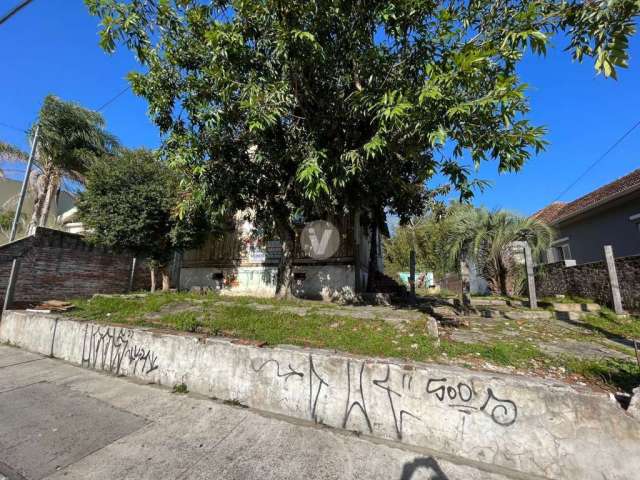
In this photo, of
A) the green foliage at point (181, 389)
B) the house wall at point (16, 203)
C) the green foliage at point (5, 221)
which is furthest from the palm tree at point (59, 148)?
the green foliage at point (181, 389)

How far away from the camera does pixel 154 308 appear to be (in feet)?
23.1

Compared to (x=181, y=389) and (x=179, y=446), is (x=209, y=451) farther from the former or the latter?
(x=181, y=389)

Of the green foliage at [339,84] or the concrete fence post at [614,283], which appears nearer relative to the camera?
the green foliage at [339,84]

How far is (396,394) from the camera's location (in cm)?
306

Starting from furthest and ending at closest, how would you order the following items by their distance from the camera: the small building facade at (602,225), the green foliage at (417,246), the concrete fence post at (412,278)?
the green foliage at (417,246), the small building facade at (602,225), the concrete fence post at (412,278)

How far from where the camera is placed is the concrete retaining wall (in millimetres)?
2406

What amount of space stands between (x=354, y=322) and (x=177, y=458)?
3454 millimetres

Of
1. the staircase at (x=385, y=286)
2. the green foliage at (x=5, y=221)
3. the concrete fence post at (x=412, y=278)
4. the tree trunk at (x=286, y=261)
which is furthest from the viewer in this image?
the green foliage at (x=5, y=221)

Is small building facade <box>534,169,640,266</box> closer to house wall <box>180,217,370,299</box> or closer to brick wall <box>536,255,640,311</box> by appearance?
Result: brick wall <box>536,255,640,311</box>

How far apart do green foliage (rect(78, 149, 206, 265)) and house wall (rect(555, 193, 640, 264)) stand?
48.8ft

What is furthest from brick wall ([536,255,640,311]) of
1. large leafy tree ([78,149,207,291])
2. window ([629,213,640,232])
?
large leafy tree ([78,149,207,291])

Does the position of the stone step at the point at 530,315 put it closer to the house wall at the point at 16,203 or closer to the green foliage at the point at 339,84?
the green foliage at the point at 339,84

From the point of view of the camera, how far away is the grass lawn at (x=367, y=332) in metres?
3.88

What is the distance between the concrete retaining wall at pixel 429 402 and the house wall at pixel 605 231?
36.5 ft
